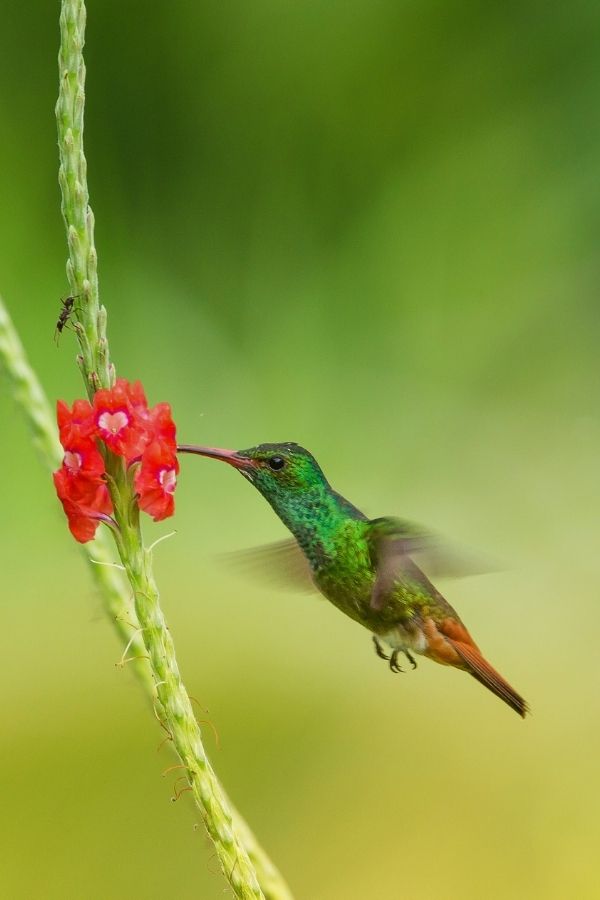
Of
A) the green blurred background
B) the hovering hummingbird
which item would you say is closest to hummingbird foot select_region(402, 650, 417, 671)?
the hovering hummingbird

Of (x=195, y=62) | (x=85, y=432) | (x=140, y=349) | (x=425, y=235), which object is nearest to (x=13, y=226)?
A: (x=140, y=349)

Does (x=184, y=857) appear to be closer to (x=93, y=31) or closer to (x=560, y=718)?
(x=560, y=718)

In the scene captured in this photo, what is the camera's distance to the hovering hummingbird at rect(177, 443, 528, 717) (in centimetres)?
112

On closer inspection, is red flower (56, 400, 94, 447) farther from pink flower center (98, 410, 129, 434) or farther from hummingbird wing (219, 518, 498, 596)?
hummingbird wing (219, 518, 498, 596)

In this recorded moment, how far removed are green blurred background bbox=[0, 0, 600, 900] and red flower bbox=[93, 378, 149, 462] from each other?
2424 millimetres

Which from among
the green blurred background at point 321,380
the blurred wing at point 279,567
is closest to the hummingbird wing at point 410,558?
the blurred wing at point 279,567

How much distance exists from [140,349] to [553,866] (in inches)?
95.5

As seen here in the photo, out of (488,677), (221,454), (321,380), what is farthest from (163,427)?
(321,380)

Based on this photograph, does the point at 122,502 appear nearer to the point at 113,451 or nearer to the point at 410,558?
the point at 113,451

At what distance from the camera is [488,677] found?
1.18 m

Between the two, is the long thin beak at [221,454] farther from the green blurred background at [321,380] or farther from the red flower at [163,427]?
the green blurred background at [321,380]

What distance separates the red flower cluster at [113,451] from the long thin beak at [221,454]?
0.39ft

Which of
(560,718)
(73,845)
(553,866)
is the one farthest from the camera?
(560,718)

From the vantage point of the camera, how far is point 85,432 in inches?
26.6
